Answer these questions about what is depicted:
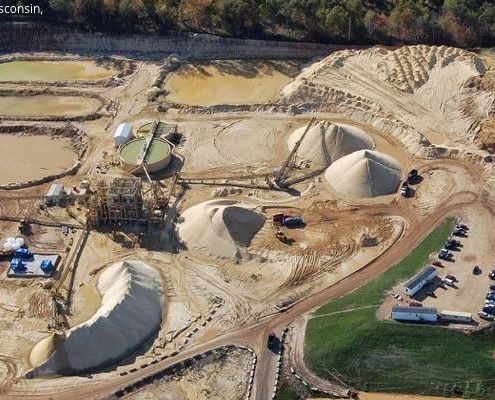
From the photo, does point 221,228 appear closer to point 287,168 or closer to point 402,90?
point 287,168

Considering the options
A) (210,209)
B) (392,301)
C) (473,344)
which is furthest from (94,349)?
(473,344)

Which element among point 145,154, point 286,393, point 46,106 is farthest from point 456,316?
point 46,106

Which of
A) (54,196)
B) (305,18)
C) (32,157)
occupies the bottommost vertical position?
(54,196)

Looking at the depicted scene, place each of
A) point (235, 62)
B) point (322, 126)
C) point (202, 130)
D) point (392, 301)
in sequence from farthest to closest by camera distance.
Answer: point (235, 62) < point (202, 130) < point (322, 126) < point (392, 301)

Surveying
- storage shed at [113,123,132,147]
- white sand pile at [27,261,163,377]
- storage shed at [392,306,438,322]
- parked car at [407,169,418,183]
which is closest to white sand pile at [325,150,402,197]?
parked car at [407,169,418,183]

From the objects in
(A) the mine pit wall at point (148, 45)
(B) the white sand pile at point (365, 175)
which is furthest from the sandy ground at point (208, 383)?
(A) the mine pit wall at point (148, 45)

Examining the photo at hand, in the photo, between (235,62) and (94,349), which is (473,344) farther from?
(235,62)

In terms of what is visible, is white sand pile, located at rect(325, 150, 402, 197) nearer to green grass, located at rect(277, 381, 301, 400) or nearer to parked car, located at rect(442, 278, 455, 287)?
parked car, located at rect(442, 278, 455, 287)
